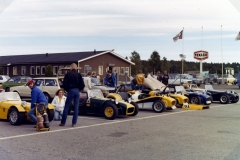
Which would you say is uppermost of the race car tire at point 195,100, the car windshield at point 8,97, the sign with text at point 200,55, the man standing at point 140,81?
the sign with text at point 200,55

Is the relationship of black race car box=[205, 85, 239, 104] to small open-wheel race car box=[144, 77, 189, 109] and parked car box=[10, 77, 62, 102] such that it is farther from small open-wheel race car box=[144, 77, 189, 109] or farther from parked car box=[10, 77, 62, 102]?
parked car box=[10, 77, 62, 102]

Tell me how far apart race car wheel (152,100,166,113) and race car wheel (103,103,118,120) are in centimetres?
319

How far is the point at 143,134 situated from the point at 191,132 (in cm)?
142

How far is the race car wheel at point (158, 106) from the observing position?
15609 mm

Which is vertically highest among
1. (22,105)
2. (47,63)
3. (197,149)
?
(47,63)

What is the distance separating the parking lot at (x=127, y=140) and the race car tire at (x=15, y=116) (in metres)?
0.16

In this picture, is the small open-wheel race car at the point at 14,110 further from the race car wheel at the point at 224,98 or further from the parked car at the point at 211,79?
the parked car at the point at 211,79

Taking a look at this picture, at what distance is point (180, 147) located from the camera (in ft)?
27.0

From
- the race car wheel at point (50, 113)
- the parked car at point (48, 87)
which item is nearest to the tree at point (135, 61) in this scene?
the parked car at point (48, 87)

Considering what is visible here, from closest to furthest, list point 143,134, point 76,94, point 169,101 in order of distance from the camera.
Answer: point 143,134 → point 76,94 → point 169,101

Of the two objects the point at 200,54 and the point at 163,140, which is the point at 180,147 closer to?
the point at 163,140

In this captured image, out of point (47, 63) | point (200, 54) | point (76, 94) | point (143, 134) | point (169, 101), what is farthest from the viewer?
point (200, 54)

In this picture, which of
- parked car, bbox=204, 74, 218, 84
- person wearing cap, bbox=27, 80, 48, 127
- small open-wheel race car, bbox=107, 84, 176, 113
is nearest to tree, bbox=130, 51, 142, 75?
parked car, bbox=204, 74, 218, 84

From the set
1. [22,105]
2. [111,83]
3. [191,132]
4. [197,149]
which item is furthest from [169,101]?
[197,149]
